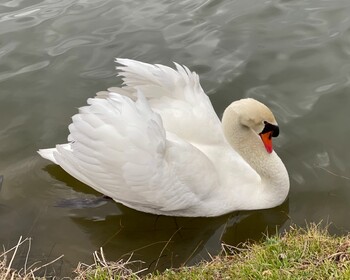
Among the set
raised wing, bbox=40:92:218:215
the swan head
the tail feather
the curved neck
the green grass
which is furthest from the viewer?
the tail feather

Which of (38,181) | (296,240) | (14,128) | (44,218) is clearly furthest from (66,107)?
(296,240)

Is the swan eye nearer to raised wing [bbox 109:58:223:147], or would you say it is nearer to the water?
raised wing [bbox 109:58:223:147]

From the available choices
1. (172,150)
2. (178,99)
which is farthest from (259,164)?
(172,150)

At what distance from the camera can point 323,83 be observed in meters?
6.79

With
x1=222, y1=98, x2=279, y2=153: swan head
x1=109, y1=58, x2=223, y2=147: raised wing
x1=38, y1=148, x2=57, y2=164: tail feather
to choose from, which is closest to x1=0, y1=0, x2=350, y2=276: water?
x1=38, y1=148, x2=57, y2=164: tail feather

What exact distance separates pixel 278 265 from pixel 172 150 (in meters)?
1.49

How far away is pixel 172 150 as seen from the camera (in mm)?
4855

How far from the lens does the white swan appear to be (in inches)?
185

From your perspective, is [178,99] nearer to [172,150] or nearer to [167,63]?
[172,150]

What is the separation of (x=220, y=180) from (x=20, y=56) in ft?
12.2

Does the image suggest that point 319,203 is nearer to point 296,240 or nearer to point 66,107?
point 296,240

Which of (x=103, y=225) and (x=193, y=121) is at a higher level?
(x=193, y=121)

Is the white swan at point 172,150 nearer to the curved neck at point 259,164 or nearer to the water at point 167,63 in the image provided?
the curved neck at point 259,164

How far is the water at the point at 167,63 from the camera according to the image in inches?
211
